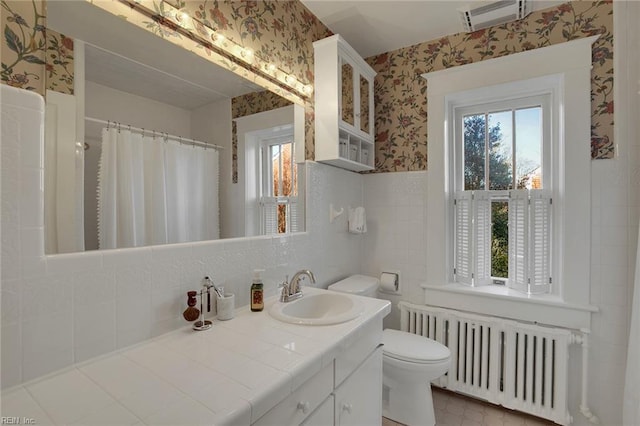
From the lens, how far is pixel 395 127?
2.27m

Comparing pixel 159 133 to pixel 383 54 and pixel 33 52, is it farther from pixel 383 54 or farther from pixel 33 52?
pixel 383 54

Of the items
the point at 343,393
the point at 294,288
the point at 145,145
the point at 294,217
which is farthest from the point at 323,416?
the point at 145,145

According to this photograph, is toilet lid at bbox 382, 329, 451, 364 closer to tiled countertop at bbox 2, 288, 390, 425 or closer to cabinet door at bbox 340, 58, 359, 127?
tiled countertop at bbox 2, 288, 390, 425

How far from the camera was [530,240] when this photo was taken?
1.86m

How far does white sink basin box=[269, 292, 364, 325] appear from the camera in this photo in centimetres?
120

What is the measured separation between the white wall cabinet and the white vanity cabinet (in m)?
1.05

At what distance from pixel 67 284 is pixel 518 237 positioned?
2.30m

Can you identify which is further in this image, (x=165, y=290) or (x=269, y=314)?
(x=269, y=314)

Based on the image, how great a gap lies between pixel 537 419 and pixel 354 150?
2.03 m

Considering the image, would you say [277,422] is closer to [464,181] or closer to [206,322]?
[206,322]

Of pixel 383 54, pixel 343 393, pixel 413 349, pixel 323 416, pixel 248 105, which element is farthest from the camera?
pixel 383 54

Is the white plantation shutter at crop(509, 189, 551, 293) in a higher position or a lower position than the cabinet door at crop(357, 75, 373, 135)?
lower


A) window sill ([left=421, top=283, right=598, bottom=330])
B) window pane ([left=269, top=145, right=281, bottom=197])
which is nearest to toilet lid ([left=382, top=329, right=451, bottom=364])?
window sill ([left=421, top=283, right=598, bottom=330])

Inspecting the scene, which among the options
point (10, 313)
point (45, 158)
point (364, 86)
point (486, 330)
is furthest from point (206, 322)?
point (364, 86)
